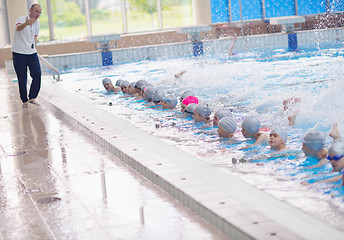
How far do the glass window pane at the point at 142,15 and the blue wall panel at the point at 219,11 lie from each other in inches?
84.4

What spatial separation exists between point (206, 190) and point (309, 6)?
1874cm

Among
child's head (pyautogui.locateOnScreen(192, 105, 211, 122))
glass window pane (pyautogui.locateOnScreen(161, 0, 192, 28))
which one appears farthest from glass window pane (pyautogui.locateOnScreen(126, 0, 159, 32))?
child's head (pyautogui.locateOnScreen(192, 105, 211, 122))

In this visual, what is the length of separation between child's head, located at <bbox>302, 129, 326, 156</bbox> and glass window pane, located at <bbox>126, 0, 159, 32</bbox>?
1673cm

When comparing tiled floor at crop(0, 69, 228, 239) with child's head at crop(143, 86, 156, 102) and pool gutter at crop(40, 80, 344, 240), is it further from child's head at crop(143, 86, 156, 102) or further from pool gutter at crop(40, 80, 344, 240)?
child's head at crop(143, 86, 156, 102)

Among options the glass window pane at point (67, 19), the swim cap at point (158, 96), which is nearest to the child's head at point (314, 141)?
the swim cap at point (158, 96)

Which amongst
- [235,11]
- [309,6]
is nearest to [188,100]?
[235,11]

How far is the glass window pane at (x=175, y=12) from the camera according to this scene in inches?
829

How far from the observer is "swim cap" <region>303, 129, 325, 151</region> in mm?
4523

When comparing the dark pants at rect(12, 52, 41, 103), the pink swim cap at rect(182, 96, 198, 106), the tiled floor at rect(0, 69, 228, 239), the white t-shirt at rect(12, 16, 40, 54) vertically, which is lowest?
the tiled floor at rect(0, 69, 228, 239)

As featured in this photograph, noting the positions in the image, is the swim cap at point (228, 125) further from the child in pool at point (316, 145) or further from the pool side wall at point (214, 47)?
the pool side wall at point (214, 47)

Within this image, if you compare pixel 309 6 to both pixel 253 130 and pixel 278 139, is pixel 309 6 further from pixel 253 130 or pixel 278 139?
pixel 278 139

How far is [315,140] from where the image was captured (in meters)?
4.54

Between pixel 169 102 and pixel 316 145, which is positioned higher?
pixel 169 102

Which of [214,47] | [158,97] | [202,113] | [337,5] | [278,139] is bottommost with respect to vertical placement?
[278,139]
